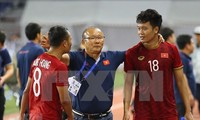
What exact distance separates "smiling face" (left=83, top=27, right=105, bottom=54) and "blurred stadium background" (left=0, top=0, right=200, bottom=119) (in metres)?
21.5

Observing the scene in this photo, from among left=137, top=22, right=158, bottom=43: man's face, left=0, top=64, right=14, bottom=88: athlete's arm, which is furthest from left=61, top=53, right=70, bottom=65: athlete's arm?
left=0, top=64, right=14, bottom=88: athlete's arm

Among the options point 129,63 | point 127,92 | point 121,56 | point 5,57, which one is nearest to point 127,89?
point 127,92

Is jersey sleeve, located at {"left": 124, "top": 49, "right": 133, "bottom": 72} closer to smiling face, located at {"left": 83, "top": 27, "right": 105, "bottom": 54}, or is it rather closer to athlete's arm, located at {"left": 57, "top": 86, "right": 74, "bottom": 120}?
smiling face, located at {"left": 83, "top": 27, "right": 105, "bottom": 54}

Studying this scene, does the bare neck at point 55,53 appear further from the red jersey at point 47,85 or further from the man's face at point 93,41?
the man's face at point 93,41

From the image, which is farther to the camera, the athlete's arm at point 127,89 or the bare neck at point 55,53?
the athlete's arm at point 127,89

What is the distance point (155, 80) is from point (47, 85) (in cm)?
129

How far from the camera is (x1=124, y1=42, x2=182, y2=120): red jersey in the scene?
18.2 feet

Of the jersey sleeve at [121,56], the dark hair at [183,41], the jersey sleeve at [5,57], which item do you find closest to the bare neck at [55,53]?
the jersey sleeve at [121,56]

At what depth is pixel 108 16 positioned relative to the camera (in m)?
30.7

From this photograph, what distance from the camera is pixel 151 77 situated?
18.4 ft

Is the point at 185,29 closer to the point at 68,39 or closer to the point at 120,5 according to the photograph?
the point at 120,5

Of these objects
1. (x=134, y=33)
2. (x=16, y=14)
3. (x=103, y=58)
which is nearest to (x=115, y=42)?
(x=134, y=33)

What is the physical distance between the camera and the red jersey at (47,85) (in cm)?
529

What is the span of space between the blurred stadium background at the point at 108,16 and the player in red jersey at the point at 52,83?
2189cm
